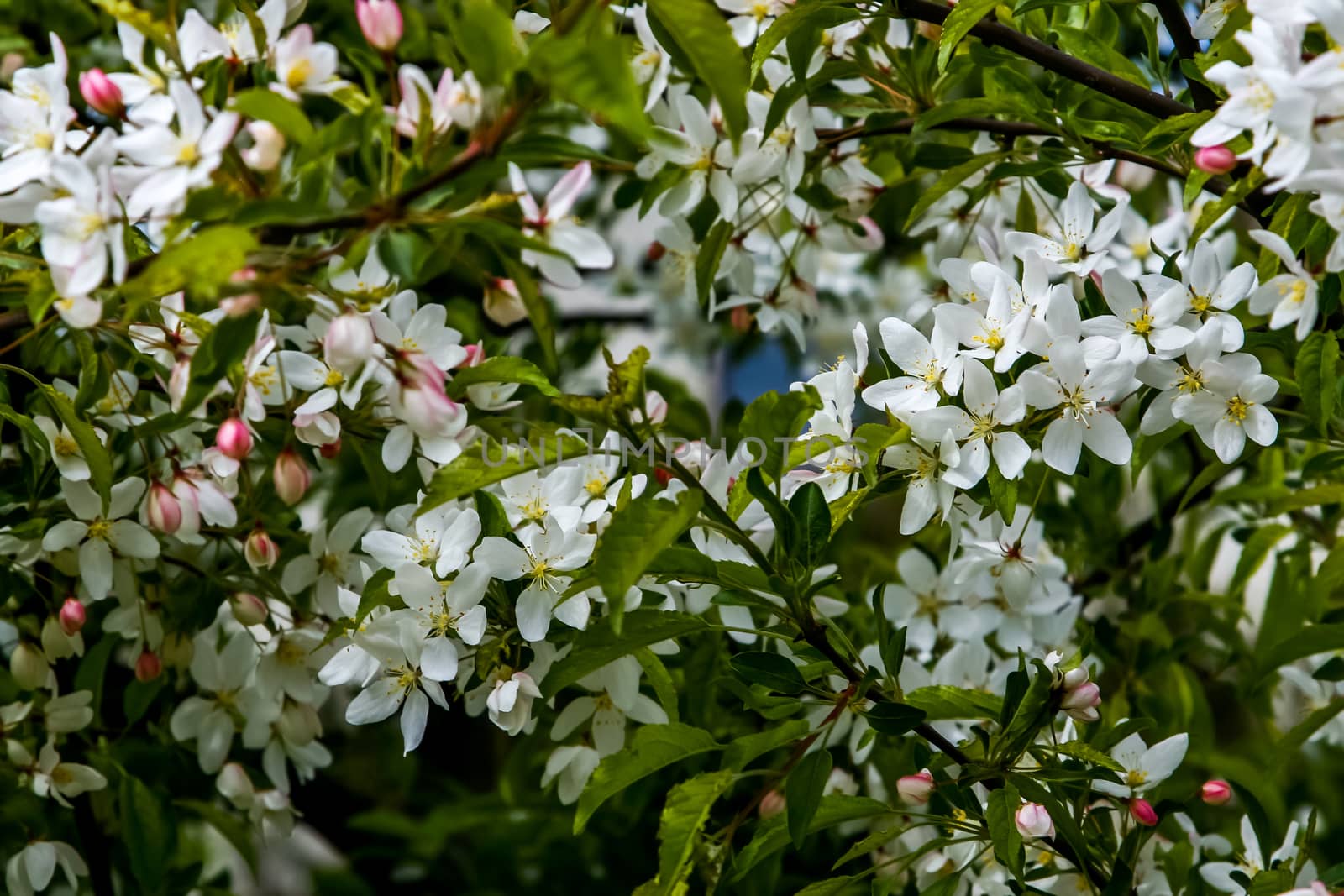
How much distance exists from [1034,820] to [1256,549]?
71 centimetres

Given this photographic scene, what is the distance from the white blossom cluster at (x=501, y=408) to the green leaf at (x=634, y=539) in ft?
0.49

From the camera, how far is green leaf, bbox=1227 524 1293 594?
1615mm

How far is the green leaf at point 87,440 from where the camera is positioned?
3.54ft

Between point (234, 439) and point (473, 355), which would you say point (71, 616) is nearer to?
point (234, 439)

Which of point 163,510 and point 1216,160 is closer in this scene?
point 1216,160

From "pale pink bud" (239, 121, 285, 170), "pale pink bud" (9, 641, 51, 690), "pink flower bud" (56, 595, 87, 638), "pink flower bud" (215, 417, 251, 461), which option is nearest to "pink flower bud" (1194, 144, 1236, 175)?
"pale pink bud" (239, 121, 285, 170)

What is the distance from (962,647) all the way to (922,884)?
0.86 feet

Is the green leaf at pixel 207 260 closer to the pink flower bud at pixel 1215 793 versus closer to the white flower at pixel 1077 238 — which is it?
the white flower at pixel 1077 238

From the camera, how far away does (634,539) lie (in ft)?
2.99

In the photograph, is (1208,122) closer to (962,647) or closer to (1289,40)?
(1289,40)

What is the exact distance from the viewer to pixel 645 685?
1.37 metres

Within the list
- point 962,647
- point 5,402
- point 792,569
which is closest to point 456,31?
point 792,569

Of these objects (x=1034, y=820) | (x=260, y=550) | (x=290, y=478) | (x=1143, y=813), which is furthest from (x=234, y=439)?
(x=1143, y=813)

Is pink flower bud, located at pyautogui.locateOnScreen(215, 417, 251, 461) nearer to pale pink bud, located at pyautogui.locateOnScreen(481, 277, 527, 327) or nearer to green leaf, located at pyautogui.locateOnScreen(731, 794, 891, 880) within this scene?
pale pink bud, located at pyautogui.locateOnScreen(481, 277, 527, 327)
